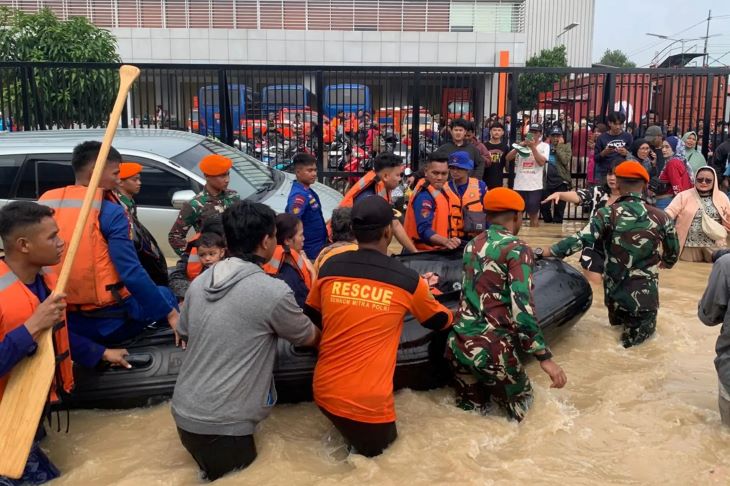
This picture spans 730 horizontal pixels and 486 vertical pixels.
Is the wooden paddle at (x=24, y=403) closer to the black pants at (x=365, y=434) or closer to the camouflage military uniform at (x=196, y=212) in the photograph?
the black pants at (x=365, y=434)

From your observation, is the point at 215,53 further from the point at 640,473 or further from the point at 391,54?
the point at 640,473

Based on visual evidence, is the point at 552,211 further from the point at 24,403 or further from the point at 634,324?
the point at 24,403

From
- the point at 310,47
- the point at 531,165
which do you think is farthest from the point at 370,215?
the point at 310,47

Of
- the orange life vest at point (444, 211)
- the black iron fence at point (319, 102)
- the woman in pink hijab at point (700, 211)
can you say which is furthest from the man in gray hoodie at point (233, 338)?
the black iron fence at point (319, 102)

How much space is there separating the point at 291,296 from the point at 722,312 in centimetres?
249

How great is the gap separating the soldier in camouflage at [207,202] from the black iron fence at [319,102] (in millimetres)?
5644

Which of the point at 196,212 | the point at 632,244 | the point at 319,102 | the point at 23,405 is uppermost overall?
the point at 319,102

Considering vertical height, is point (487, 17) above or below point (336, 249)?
above

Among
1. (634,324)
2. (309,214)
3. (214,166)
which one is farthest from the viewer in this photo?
(309,214)

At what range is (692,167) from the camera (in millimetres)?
10234

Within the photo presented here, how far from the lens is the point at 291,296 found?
3.13 m

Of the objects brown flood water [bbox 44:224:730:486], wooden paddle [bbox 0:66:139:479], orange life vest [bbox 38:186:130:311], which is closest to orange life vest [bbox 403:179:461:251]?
brown flood water [bbox 44:224:730:486]

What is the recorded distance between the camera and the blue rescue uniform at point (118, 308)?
368 centimetres

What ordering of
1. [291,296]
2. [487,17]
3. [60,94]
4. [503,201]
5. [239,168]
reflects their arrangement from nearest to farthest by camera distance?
[291,296] < [503,201] < [239,168] < [60,94] < [487,17]
